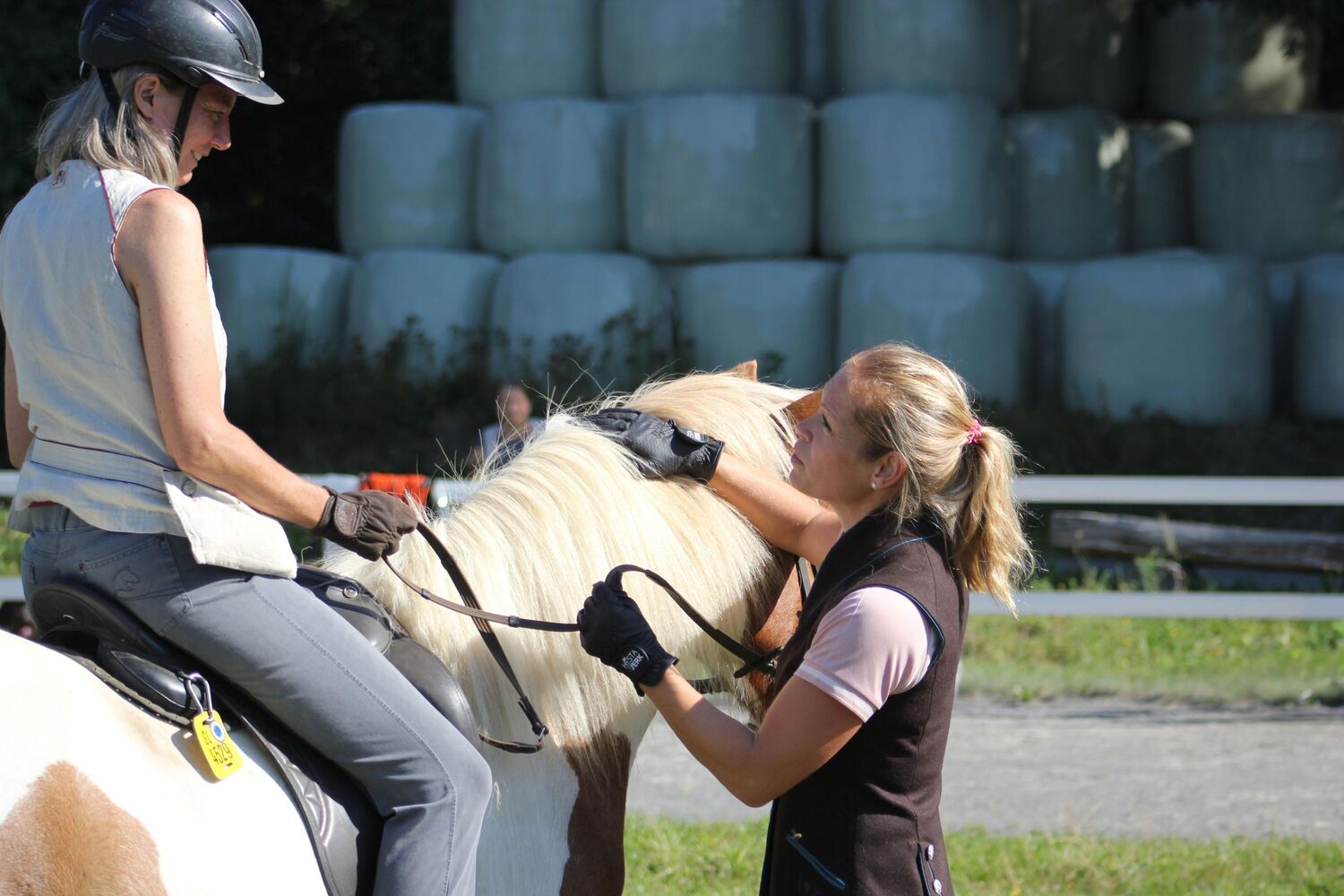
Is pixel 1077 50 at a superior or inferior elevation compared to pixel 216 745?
superior

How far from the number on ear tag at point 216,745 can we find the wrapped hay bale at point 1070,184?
30.0ft

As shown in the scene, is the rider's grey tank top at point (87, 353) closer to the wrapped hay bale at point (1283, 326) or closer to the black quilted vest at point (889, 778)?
the black quilted vest at point (889, 778)

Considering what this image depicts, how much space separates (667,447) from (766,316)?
7.22m

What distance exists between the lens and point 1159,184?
34.3 ft

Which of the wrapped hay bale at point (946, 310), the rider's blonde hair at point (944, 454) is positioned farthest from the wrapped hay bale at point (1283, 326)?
the rider's blonde hair at point (944, 454)

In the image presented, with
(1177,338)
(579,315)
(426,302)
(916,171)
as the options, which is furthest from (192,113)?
(1177,338)

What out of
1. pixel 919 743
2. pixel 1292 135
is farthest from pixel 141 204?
pixel 1292 135

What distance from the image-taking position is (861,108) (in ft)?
31.1

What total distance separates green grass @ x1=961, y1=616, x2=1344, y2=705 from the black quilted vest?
13.6 feet

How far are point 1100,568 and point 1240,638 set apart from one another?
2.86 ft

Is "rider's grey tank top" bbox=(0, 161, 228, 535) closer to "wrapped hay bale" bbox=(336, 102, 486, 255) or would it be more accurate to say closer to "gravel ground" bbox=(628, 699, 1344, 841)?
"gravel ground" bbox=(628, 699, 1344, 841)

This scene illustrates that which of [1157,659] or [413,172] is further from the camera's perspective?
[413,172]

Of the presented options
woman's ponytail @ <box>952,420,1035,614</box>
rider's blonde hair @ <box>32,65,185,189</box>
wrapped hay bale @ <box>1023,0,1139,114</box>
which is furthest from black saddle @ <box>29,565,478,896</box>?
wrapped hay bale @ <box>1023,0,1139,114</box>

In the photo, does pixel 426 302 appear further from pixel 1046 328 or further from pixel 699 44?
pixel 1046 328
